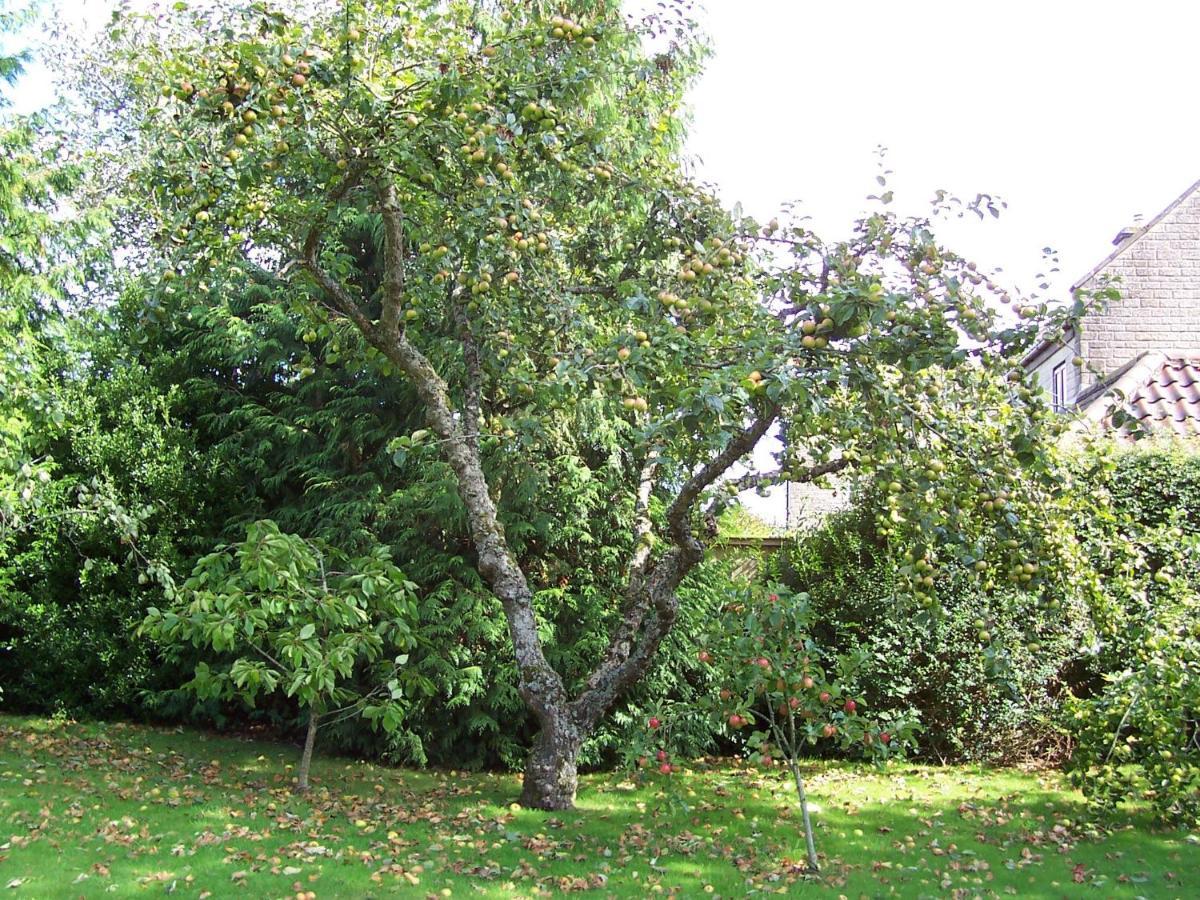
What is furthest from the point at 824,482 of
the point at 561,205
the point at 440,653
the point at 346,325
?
the point at 346,325

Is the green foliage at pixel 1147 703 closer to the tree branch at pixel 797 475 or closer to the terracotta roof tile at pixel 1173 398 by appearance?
the tree branch at pixel 797 475

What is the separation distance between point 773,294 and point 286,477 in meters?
6.08

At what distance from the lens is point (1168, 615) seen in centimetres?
603

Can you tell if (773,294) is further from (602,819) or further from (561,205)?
(602,819)

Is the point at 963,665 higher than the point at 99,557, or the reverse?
the point at 99,557

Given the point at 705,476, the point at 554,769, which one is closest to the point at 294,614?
the point at 554,769

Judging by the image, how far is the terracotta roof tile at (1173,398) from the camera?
961 centimetres

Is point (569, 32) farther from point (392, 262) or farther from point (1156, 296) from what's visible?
point (1156, 296)

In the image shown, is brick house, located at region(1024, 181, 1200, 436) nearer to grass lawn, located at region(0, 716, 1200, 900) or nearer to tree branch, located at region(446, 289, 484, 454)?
grass lawn, located at region(0, 716, 1200, 900)

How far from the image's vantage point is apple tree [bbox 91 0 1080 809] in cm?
455

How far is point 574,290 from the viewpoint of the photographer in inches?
258

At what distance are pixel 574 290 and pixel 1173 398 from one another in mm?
7388

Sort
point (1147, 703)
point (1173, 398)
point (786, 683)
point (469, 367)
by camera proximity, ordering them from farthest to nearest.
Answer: point (1173, 398) < point (469, 367) < point (1147, 703) < point (786, 683)

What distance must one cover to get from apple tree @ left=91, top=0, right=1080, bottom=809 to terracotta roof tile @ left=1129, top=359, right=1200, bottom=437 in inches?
186
